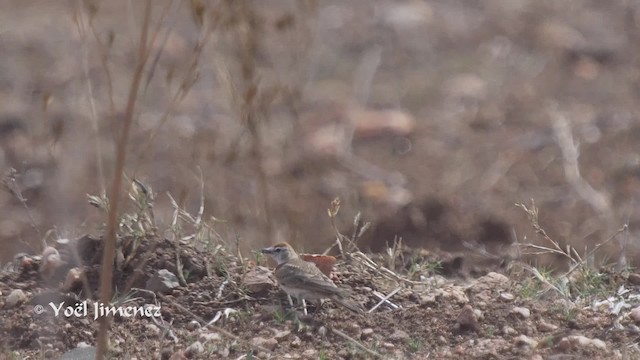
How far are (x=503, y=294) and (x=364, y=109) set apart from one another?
4150 mm

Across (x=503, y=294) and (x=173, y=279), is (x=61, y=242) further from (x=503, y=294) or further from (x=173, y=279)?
(x=503, y=294)

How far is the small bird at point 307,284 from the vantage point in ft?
14.6

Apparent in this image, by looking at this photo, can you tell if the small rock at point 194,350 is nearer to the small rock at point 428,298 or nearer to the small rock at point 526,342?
the small rock at point 428,298

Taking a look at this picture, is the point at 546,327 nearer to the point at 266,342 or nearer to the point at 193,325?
the point at 266,342

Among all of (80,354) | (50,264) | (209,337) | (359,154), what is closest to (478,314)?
(209,337)

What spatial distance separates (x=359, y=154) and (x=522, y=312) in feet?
12.2

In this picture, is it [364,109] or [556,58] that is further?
[556,58]

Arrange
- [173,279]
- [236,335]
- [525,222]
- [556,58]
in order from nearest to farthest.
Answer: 1. [236,335]
2. [173,279]
3. [525,222]
4. [556,58]

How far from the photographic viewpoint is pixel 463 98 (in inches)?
352

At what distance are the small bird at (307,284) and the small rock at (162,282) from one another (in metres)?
0.39

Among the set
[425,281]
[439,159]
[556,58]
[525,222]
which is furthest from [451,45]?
[425,281]

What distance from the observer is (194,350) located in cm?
433

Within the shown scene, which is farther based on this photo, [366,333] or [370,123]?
[370,123]

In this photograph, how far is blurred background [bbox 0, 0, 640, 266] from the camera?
7.04m
